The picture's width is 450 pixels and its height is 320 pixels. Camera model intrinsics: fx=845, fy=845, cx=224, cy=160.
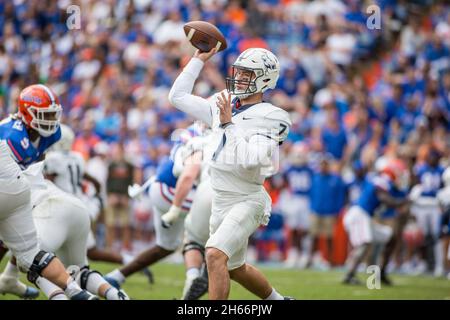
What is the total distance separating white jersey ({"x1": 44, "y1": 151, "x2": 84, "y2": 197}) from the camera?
23.2 ft

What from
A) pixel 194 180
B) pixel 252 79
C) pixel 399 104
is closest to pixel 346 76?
pixel 399 104

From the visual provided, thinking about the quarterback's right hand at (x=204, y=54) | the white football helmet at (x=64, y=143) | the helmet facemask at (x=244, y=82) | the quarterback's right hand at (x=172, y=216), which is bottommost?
the quarterback's right hand at (x=172, y=216)

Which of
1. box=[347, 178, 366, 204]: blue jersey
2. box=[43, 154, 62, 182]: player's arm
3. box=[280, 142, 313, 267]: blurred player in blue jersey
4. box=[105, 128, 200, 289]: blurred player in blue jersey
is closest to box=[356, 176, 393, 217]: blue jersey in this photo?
box=[347, 178, 366, 204]: blue jersey

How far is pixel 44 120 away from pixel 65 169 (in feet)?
4.13

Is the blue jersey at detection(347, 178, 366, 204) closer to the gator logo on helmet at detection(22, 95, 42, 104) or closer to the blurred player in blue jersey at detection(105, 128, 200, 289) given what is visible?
the blurred player in blue jersey at detection(105, 128, 200, 289)

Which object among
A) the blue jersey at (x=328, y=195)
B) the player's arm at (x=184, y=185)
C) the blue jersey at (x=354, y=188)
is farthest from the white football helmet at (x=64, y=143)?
the blue jersey at (x=354, y=188)

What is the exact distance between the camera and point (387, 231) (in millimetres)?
9742

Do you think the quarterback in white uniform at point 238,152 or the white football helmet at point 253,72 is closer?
the quarterback in white uniform at point 238,152

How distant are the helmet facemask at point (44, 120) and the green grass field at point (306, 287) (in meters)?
1.64

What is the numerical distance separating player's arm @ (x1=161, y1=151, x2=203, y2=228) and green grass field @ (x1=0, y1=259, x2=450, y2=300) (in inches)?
34.0

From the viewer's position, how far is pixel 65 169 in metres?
7.16

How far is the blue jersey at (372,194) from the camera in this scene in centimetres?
968

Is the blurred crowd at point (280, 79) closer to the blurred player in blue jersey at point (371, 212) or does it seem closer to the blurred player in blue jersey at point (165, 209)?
the blurred player in blue jersey at point (371, 212)

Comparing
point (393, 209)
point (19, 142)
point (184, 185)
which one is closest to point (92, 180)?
point (184, 185)
